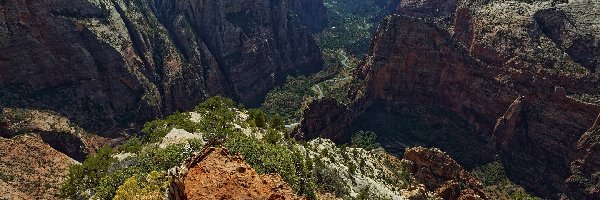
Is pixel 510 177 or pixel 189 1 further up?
pixel 189 1

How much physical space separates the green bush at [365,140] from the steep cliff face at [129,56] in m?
49.8

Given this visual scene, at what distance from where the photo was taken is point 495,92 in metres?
133

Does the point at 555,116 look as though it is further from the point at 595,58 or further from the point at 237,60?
the point at 237,60

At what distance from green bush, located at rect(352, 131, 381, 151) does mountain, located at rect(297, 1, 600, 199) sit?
374 centimetres

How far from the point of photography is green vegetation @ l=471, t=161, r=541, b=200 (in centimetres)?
12044

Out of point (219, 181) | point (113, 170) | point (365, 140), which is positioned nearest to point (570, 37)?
point (365, 140)

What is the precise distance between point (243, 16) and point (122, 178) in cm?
13209

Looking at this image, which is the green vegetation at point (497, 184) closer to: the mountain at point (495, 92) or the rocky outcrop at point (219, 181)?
the mountain at point (495, 92)

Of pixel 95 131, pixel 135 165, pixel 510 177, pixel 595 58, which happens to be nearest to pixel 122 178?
pixel 135 165

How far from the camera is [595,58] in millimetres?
126250

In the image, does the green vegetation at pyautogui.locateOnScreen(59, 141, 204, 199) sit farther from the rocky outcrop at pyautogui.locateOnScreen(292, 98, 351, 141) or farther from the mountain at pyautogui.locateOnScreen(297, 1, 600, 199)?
the rocky outcrop at pyautogui.locateOnScreen(292, 98, 351, 141)

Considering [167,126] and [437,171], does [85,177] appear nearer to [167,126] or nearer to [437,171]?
[167,126]

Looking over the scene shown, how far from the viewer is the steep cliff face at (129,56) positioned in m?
119

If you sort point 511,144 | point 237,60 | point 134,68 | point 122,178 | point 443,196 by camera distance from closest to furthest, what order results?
point 122,178
point 443,196
point 511,144
point 134,68
point 237,60
